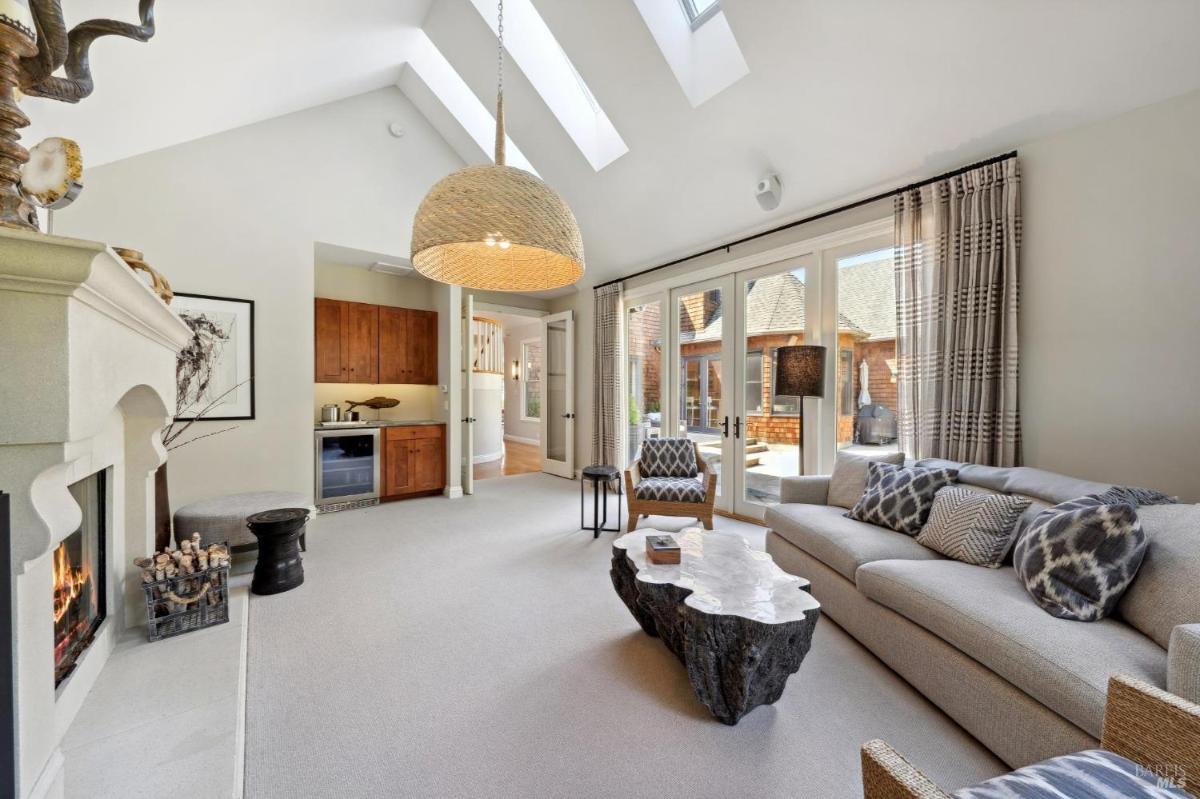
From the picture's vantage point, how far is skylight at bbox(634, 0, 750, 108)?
123 inches

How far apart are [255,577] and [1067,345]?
4.95 metres

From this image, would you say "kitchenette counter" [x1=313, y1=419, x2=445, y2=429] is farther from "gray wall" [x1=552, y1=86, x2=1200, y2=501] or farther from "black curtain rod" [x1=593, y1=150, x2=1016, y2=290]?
"gray wall" [x1=552, y1=86, x2=1200, y2=501]

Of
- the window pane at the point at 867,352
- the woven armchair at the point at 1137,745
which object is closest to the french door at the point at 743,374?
the window pane at the point at 867,352

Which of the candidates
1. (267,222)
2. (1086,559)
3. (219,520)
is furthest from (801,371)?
(267,222)

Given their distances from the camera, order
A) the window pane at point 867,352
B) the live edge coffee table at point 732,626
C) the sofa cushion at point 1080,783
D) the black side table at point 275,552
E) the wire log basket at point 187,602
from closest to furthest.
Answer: the sofa cushion at point 1080,783 < the live edge coffee table at point 732,626 < the wire log basket at point 187,602 < the black side table at point 275,552 < the window pane at point 867,352

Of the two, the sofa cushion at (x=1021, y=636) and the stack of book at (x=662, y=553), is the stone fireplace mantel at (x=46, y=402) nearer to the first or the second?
the stack of book at (x=662, y=553)

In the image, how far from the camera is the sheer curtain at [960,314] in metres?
2.68

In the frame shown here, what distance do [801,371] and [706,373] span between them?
1.39m

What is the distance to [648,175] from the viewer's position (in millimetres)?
4180

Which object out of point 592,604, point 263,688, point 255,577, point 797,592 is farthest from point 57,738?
point 797,592

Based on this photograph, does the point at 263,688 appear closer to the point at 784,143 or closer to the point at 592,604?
the point at 592,604

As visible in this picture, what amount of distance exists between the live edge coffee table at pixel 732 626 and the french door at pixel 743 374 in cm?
219

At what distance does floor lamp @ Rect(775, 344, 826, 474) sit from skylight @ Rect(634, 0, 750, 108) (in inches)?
76.5

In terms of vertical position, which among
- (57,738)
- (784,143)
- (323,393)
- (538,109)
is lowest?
(57,738)
